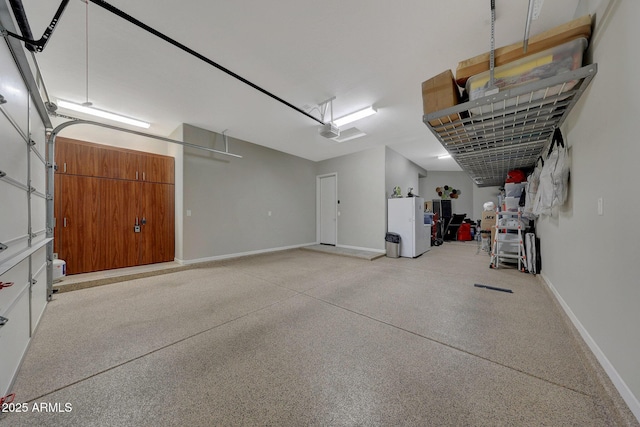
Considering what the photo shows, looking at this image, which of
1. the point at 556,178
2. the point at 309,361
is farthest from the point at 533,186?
the point at 309,361

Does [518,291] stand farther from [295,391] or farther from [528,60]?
[295,391]

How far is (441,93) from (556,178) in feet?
4.95

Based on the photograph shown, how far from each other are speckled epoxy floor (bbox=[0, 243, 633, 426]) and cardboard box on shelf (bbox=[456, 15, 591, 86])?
243 centimetres

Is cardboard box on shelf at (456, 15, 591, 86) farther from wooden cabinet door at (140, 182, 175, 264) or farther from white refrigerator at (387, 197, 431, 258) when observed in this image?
wooden cabinet door at (140, 182, 175, 264)

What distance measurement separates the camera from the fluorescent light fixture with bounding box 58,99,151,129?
11.3ft

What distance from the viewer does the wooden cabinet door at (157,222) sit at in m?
4.27

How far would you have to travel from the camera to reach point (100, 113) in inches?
147

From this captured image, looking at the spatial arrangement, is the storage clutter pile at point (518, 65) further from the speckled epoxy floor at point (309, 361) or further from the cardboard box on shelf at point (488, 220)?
the cardboard box on shelf at point (488, 220)

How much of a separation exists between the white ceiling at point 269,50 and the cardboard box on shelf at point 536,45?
378 mm

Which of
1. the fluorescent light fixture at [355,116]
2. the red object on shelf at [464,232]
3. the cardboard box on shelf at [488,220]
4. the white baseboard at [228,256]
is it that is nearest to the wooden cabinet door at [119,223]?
the white baseboard at [228,256]

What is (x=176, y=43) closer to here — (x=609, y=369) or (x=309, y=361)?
(x=309, y=361)

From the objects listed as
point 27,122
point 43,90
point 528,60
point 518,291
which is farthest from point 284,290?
point 43,90

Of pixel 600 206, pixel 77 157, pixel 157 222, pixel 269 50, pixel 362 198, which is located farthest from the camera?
pixel 362 198

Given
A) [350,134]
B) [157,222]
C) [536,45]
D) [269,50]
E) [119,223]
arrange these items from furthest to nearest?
[350,134] < [157,222] < [119,223] < [269,50] < [536,45]
